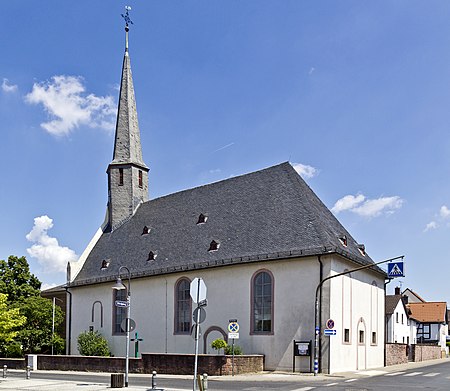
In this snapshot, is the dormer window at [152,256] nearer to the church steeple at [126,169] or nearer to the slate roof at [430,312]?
the church steeple at [126,169]

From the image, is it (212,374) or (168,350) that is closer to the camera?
(212,374)

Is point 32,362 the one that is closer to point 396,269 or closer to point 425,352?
point 396,269

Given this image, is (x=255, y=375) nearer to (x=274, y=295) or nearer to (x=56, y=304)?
(x=274, y=295)

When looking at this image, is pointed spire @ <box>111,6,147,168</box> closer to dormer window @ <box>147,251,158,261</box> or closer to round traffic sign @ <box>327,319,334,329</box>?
dormer window @ <box>147,251,158,261</box>

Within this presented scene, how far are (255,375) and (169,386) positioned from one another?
7116mm

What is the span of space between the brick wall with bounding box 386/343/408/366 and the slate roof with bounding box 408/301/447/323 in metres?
38.1

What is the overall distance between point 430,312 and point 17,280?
59.0 metres

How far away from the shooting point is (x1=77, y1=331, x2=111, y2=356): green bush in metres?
39.2

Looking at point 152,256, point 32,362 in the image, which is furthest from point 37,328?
point 152,256

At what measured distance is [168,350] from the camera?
119 ft

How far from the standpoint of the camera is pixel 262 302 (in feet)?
105

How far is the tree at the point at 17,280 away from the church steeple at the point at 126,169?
25.1 feet

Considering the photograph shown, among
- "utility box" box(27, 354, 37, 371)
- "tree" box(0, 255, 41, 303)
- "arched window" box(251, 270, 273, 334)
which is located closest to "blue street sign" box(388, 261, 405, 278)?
"arched window" box(251, 270, 273, 334)

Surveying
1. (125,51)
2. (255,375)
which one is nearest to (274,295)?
(255,375)
